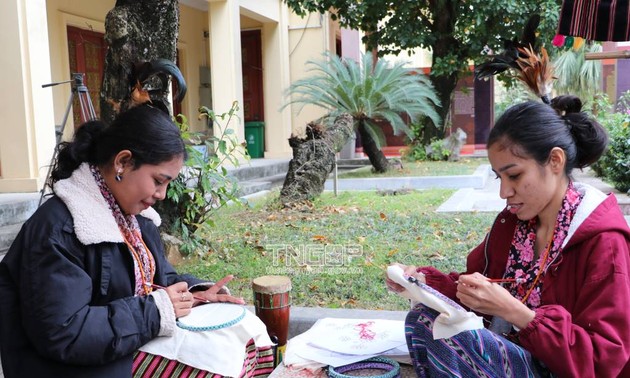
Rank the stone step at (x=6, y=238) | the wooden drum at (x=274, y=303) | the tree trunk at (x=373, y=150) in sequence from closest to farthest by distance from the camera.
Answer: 1. the wooden drum at (x=274, y=303)
2. the stone step at (x=6, y=238)
3. the tree trunk at (x=373, y=150)

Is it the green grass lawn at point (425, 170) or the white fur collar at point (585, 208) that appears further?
the green grass lawn at point (425, 170)

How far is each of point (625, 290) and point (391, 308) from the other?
204cm

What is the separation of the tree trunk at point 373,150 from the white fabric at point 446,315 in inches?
338

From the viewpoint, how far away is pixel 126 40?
13.1ft

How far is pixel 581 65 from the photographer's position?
1884 centimetres

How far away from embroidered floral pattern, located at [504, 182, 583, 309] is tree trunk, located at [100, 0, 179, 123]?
2.67 m

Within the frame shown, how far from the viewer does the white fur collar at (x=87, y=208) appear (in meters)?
1.85

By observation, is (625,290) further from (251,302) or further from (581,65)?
(581,65)

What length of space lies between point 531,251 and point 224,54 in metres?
9.62

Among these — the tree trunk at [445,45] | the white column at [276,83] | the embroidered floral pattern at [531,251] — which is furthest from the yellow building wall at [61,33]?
the embroidered floral pattern at [531,251]

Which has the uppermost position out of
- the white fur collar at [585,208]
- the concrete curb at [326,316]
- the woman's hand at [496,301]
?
the white fur collar at [585,208]

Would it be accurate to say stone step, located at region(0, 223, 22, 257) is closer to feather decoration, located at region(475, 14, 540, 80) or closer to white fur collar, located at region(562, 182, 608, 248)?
feather decoration, located at region(475, 14, 540, 80)

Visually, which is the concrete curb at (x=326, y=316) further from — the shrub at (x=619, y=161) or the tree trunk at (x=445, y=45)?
the tree trunk at (x=445, y=45)

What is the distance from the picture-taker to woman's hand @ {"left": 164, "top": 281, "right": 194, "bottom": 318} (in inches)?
81.1
